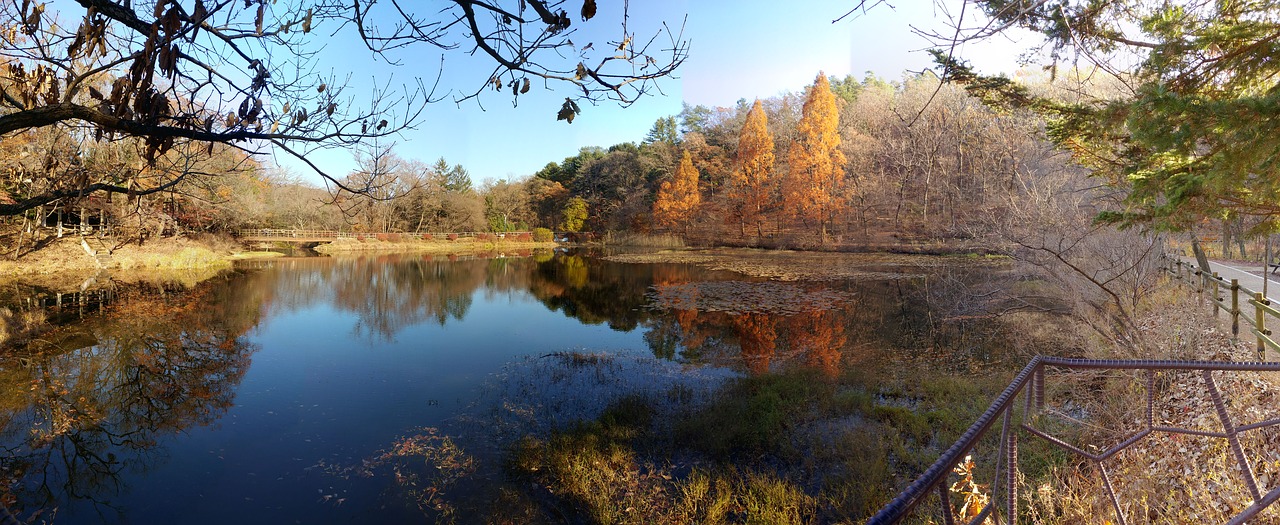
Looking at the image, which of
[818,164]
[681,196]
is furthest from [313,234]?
[818,164]

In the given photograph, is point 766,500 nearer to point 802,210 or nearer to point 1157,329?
point 1157,329

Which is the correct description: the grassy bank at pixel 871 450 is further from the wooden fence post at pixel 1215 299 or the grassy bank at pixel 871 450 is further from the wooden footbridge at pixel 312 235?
the wooden footbridge at pixel 312 235

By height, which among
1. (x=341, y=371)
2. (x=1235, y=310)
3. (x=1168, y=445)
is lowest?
(x=341, y=371)

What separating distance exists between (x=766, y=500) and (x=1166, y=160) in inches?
168

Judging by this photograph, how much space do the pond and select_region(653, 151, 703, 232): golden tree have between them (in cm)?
1899

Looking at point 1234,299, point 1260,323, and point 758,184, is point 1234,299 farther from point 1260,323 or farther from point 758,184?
point 758,184

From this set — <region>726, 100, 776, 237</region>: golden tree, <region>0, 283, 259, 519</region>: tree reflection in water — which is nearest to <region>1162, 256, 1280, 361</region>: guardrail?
<region>0, 283, 259, 519</region>: tree reflection in water

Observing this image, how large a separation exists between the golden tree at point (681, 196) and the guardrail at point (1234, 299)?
2589 cm

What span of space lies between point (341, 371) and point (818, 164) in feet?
79.6

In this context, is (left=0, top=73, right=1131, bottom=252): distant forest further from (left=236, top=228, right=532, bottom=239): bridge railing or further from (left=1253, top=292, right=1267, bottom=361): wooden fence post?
(left=1253, top=292, right=1267, bottom=361): wooden fence post

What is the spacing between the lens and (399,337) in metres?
10.6

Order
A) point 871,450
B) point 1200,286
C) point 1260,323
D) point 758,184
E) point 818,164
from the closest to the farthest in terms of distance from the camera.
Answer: point 871,450, point 1260,323, point 1200,286, point 818,164, point 758,184

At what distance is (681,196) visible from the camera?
3519 centimetres

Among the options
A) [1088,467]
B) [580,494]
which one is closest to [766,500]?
[580,494]
